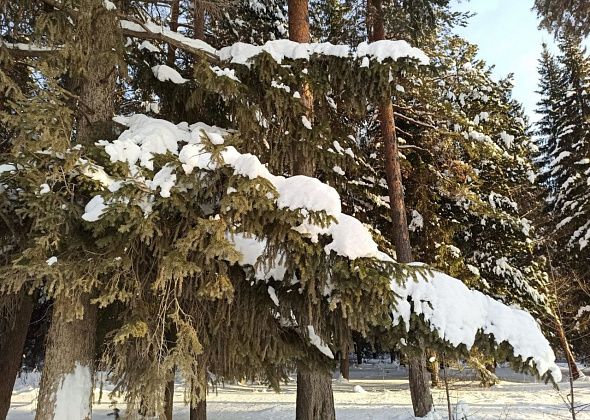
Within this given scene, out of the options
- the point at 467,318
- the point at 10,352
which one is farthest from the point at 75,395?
the point at 10,352

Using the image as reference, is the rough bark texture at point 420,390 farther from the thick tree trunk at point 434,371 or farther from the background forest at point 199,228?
the background forest at point 199,228

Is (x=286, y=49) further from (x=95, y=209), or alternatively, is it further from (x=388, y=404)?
(x=388, y=404)

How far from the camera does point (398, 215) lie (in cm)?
1054

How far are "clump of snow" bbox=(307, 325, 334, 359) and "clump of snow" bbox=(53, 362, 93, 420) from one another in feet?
7.90

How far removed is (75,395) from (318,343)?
2578 mm

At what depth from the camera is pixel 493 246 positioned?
14172mm

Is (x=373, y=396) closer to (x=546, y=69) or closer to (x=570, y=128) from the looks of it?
(x=570, y=128)

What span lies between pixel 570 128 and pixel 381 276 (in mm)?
18530

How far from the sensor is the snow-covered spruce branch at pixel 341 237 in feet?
13.1

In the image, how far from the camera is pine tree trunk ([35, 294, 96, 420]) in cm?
477

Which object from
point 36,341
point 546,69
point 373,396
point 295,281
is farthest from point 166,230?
point 546,69

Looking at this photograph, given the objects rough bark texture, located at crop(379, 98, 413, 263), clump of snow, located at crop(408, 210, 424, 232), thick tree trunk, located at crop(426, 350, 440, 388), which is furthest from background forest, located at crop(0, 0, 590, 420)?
thick tree trunk, located at crop(426, 350, 440, 388)

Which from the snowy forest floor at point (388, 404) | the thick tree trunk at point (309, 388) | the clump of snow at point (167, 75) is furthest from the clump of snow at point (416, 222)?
the clump of snow at point (167, 75)

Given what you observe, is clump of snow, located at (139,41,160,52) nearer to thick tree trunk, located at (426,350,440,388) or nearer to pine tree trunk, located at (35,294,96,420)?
pine tree trunk, located at (35,294,96,420)
